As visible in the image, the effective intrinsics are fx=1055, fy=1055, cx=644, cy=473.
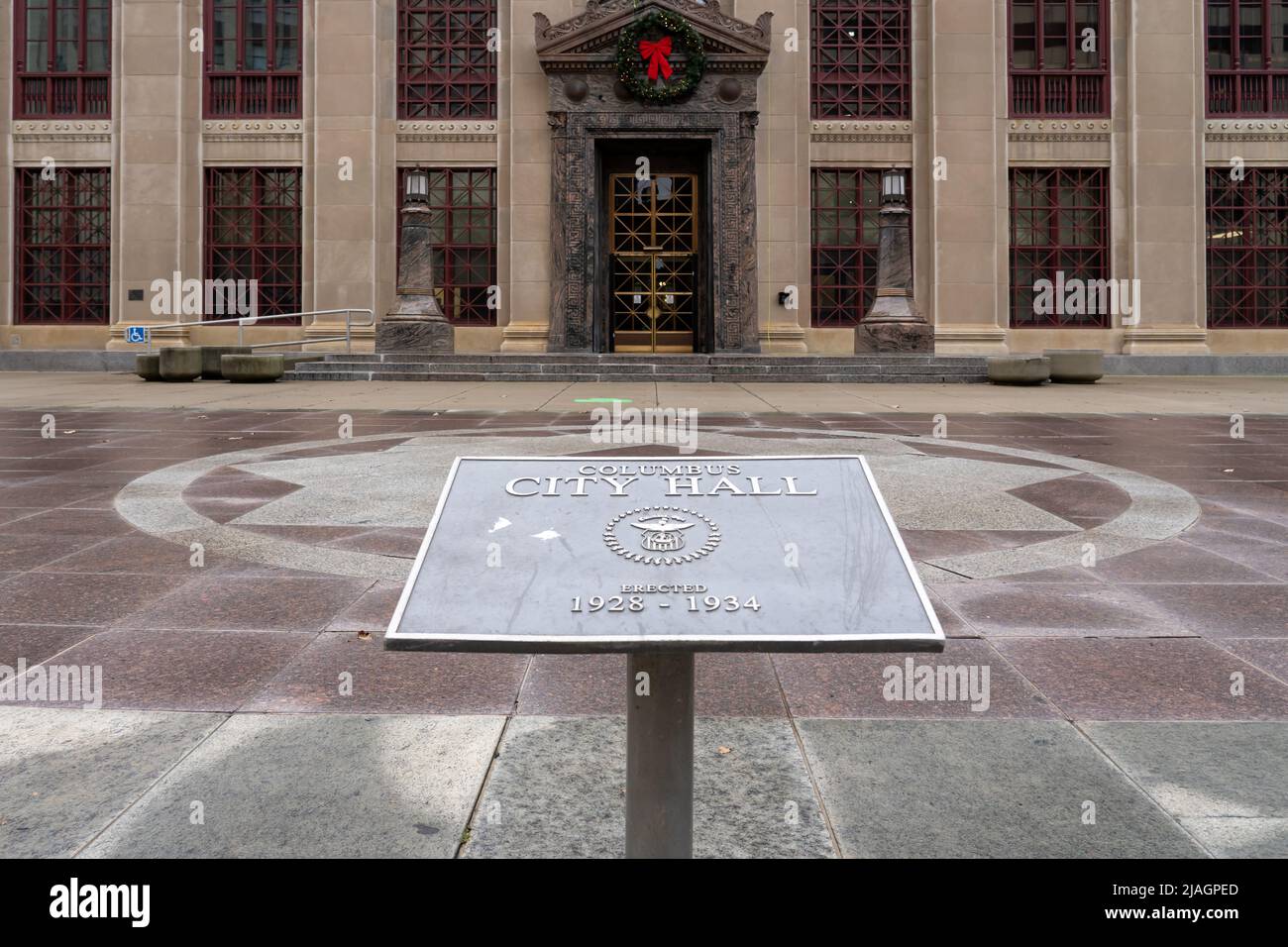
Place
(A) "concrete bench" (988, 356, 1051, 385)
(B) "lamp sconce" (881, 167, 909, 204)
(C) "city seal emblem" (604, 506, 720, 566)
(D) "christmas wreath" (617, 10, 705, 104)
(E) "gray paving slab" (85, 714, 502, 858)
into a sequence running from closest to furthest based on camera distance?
(C) "city seal emblem" (604, 506, 720, 566) < (E) "gray paving slab" (85, 714, 502, 858) < (A) "concrete bench" (988, 356, 1051, 385) < (B) "lamp sconce" (881, 167, 909, 204) < (D) "christmas wreath" (617, 10, 705, 104)

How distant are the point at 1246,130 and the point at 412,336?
23.7 m

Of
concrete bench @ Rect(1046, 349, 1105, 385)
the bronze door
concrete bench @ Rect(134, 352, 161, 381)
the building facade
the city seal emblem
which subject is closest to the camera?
the city seal emblem

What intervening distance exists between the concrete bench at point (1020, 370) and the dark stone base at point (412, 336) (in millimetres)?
13245

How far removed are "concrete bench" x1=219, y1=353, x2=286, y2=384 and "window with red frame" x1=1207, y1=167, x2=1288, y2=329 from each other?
2516 cm

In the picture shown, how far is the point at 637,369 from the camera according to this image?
24531 millimetres

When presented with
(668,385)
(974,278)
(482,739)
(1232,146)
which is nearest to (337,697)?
(482,739)

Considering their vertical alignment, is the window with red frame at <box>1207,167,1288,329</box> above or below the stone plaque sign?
above

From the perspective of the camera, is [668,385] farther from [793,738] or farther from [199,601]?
[793,738]

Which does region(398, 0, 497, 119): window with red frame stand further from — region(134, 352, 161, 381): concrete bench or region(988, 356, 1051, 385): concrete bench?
region(988, 356, 1051, 385): concrete bench

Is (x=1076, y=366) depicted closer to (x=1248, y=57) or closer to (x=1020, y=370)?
(x=1020, y=370)

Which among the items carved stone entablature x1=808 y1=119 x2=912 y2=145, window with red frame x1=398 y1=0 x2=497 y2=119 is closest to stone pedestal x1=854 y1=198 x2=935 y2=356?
carved stone entablature x1=808 y1=119 x2=912 y2=145

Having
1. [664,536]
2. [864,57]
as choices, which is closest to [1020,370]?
[864,57]

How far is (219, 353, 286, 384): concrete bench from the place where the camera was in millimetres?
22828

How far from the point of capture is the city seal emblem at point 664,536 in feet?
9.32
